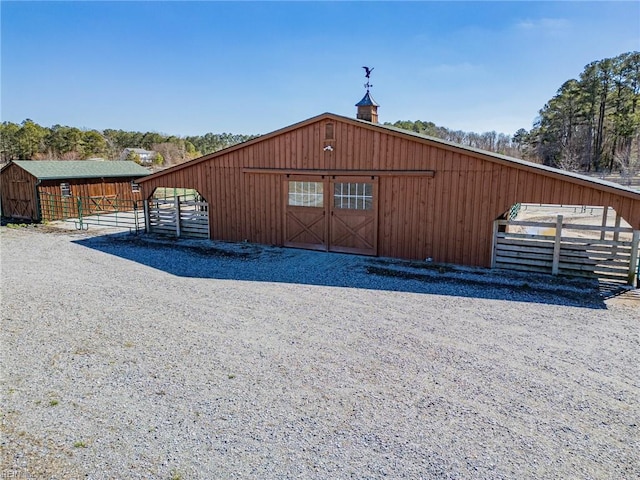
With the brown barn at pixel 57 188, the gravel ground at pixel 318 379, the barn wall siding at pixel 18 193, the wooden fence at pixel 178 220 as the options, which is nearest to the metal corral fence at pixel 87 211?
the brown barn at pixel 57 188

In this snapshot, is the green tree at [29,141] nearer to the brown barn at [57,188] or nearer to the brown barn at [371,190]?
the brown barn at [57,188]

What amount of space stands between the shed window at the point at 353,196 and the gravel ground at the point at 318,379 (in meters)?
→ 2.99

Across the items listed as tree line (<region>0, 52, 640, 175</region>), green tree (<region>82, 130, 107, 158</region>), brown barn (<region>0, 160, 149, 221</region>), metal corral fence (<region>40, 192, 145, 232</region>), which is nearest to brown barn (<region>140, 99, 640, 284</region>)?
metal corral fence (<region>40, 192, 145, 232</region>)

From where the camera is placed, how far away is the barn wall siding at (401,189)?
9.35 metres

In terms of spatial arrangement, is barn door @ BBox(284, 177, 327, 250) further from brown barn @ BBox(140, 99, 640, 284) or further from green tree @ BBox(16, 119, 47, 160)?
green tree @ BBox(16, 119, 47, 160)

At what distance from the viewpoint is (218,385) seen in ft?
15.6

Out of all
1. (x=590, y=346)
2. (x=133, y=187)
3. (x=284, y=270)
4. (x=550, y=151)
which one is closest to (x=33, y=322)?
(x=284, y=270)

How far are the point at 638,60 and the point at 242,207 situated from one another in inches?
1855

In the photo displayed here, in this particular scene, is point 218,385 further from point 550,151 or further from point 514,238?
point 550,151

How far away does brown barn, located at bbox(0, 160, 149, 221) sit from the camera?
18109mm

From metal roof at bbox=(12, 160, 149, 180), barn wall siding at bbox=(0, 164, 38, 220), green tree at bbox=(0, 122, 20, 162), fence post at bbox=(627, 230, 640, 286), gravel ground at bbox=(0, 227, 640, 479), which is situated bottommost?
gravel ground at bbox=(0, 227, 640, 479)

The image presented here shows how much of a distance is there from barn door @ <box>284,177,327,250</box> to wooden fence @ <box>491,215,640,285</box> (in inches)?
177

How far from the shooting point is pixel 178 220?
14.2m

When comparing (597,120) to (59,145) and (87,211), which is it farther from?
(59,145)
